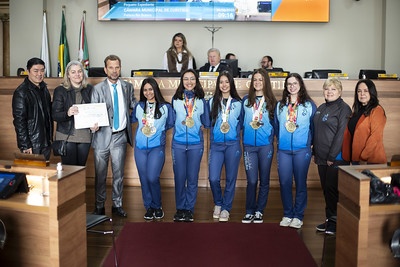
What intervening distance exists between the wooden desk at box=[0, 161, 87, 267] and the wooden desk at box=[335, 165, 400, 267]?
170cm

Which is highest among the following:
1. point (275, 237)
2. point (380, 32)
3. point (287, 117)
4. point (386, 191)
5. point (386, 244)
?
point (380, 32)

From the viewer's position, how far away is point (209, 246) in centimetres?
403

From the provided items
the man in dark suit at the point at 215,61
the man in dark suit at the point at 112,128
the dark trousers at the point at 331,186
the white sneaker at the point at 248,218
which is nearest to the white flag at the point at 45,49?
the man in dark suit at the point at 215,61

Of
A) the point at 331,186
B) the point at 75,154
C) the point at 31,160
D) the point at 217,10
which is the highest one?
the point at 217,10

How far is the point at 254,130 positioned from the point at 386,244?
194 centimetres

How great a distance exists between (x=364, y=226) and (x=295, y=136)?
1.71 metres

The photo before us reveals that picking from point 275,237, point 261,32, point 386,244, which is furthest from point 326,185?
point 261,32

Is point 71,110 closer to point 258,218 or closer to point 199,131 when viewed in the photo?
point 199,131

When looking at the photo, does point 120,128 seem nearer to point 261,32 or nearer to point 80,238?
point 80,238

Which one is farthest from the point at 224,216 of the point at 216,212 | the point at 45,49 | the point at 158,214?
the point at 45,49

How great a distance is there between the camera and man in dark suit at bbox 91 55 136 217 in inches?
187

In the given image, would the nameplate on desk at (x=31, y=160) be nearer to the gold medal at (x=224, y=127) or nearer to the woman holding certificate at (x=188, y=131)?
the woman holding certificate at (x=188, y=131)

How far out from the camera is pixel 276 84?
20.1 ft


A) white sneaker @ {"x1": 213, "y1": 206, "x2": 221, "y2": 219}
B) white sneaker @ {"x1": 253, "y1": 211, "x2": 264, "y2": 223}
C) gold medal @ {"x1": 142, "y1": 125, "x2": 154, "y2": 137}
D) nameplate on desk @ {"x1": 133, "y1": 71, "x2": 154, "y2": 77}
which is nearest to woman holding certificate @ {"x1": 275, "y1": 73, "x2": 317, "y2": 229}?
white sneaker @ {"x1": 253, "y1": 211, "x2": 264, "y2": 223}
